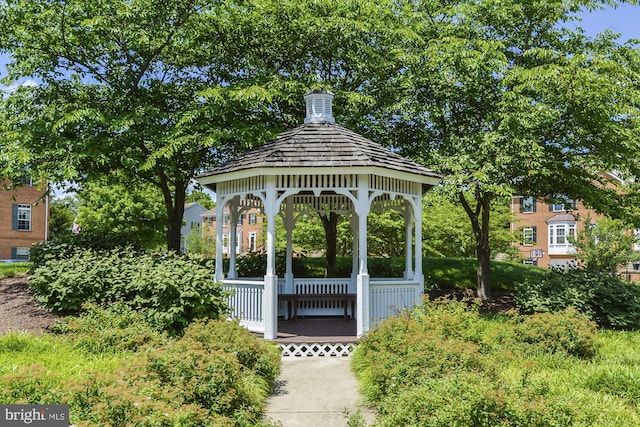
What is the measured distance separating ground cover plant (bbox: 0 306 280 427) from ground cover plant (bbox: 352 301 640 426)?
1.75 meters

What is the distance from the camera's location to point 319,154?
10789 mm

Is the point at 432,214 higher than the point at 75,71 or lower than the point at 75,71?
lower

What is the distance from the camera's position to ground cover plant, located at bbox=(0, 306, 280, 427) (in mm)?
5105

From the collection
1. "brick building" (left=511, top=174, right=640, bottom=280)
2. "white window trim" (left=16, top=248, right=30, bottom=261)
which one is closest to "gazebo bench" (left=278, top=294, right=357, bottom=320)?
"white window trim" (left=16, top=248, right=30, bottom=261)

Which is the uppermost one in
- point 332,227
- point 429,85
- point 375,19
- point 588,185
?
point 375,19

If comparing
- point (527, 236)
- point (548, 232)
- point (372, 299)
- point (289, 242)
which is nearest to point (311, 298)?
point (289, 242)

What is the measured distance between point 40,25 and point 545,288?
14.8 m

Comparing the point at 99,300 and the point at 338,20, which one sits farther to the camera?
the point at 338,20

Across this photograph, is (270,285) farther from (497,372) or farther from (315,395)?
(497,372)

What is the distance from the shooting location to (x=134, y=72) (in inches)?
594

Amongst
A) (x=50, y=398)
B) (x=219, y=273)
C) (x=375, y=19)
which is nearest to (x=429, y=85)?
(x=375, y=19)

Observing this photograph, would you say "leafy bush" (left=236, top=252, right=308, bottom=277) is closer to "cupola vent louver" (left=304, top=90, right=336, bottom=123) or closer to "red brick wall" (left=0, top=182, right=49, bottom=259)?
"cupola vent louver" (left=304, top=90, right=336, bottom=123)

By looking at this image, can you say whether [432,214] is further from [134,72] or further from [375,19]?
[134,72]

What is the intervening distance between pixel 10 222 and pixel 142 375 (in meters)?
41.4
